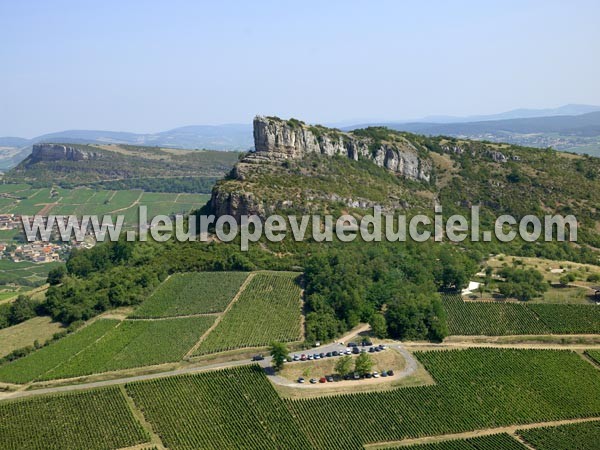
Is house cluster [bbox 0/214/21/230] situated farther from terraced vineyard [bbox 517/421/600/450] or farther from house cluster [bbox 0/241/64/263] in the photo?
terraced vineyard [bbox 517/421/600/450]

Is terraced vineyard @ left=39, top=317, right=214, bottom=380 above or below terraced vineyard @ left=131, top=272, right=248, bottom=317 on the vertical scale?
below

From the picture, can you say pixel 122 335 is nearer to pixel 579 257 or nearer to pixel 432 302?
pixel 432 302

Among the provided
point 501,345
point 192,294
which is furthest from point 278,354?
point 501,345

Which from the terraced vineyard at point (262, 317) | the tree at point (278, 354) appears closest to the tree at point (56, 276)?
the terraced vineyard at point (262, 317)

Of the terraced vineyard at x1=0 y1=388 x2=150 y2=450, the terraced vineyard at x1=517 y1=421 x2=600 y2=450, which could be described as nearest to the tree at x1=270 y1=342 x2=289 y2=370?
the terraced vineyard at x1=0 y1=388 x2=150 y2=450

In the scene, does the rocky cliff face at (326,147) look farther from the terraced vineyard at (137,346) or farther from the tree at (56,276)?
the terraced vineyard at (137,346)

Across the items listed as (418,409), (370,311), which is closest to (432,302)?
(370,311)
